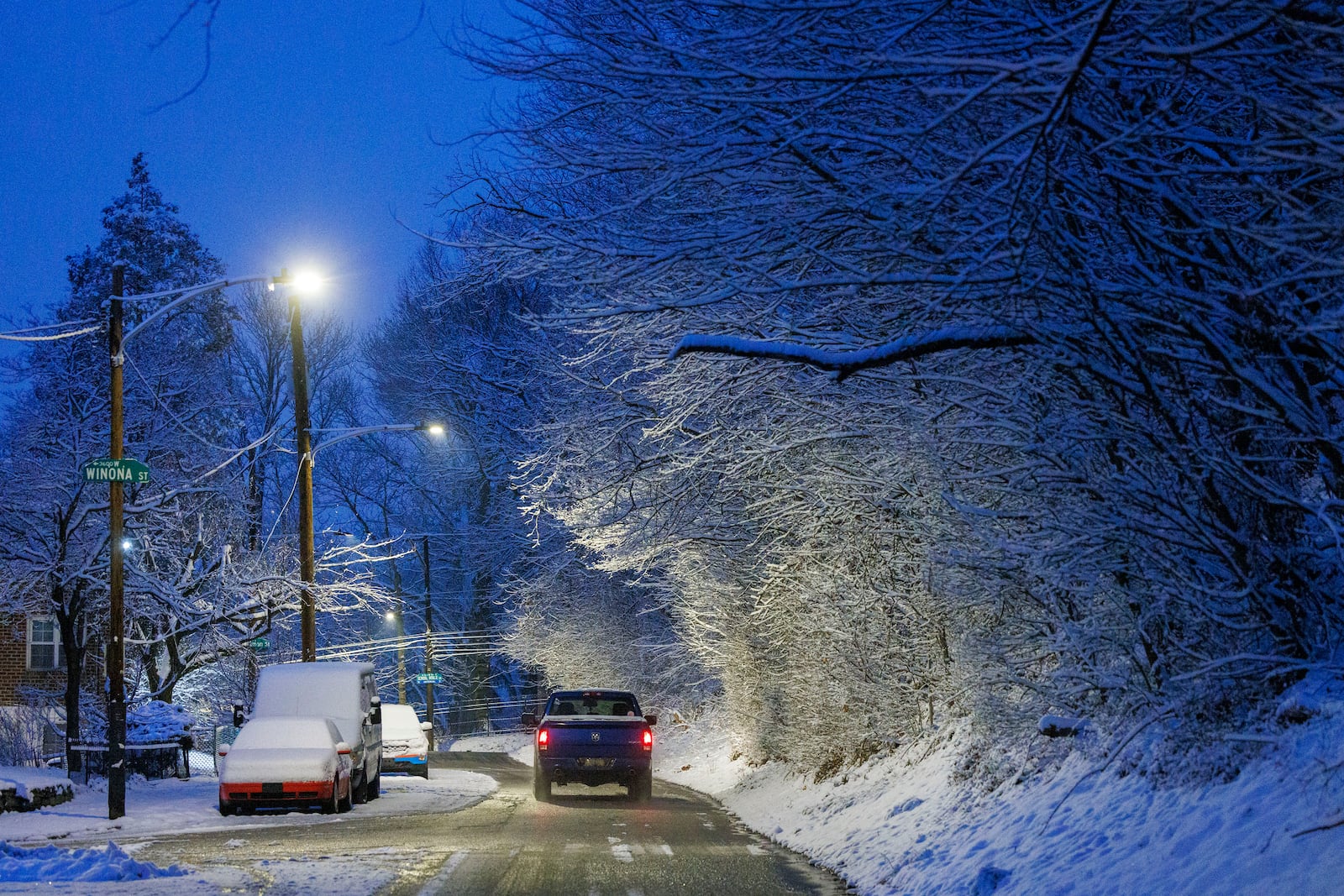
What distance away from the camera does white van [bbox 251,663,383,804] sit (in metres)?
21.3

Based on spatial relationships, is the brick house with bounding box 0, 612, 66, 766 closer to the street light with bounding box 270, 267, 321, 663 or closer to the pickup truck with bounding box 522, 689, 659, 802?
the street light with bounding box 270, 267, 321, 663

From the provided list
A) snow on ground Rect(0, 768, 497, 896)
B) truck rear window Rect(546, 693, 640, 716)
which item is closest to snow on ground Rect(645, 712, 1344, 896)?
snow on ground Rect(0, 768, 497, 896)

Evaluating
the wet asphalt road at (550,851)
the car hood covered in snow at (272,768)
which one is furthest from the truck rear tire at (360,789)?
the car hood covered in snow at (272,768)

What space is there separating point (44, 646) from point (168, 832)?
86.9 feet

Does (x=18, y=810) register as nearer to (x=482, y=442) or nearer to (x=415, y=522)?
(x=482, y=442)

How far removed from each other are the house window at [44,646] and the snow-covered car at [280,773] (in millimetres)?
24123

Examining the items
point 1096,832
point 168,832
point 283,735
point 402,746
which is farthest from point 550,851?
point 402,746

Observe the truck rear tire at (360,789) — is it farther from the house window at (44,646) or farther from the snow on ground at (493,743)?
the snow on ground at (493,743)

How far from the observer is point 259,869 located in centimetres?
1255

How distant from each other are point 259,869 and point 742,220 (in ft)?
25.0

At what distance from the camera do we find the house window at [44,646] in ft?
132

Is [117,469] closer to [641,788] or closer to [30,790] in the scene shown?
[30,790]

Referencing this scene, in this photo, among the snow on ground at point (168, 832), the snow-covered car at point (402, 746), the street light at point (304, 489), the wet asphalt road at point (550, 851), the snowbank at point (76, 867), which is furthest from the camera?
the snow-covered car at point (402, 746)

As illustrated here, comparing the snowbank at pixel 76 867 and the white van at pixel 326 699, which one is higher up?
the white van at pixel 326 699
